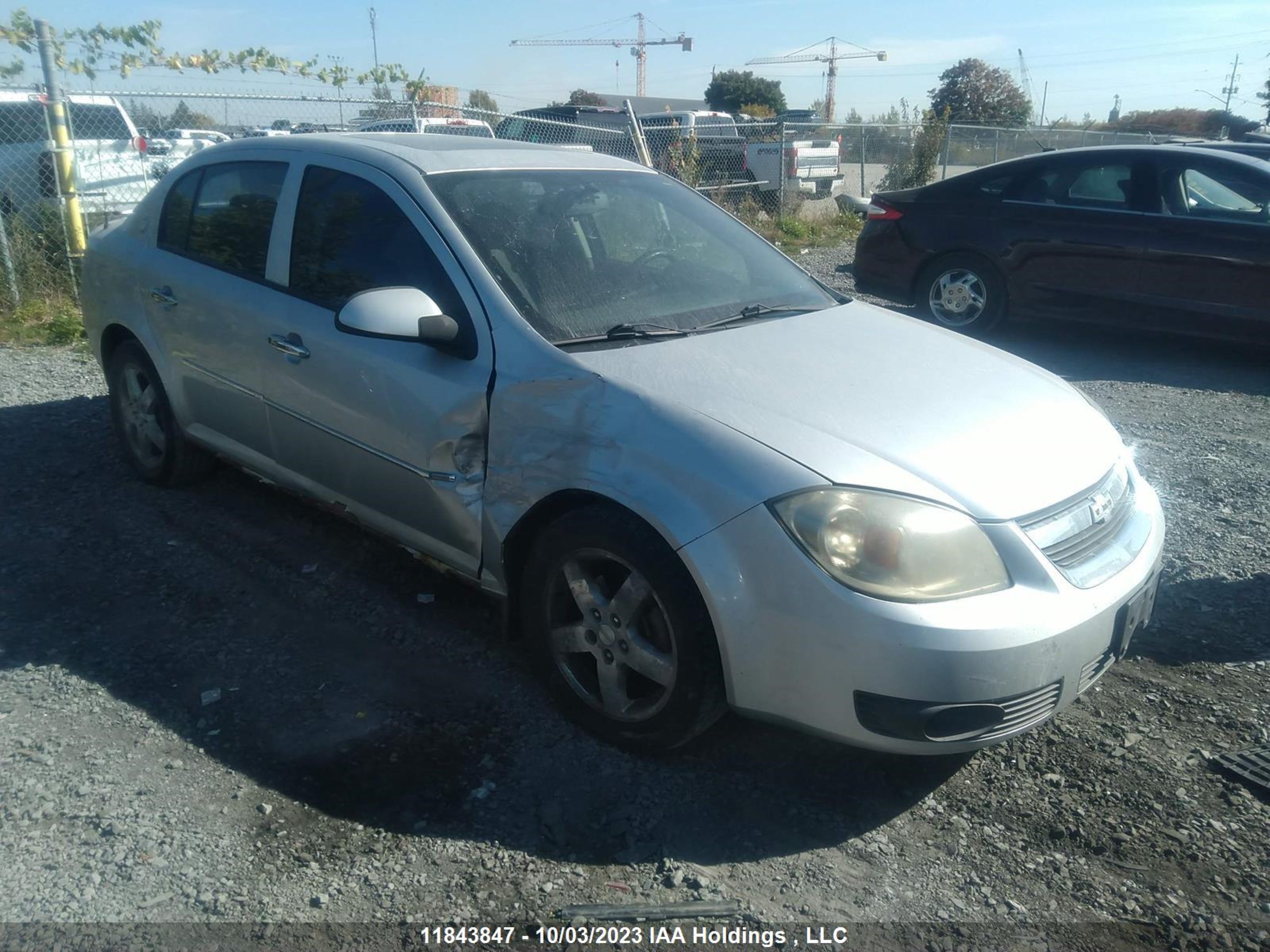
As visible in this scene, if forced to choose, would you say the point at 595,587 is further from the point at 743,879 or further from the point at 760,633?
the point at 743,879

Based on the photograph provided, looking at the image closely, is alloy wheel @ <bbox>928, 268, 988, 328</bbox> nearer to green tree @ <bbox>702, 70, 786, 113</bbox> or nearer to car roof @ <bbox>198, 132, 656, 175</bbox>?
car roof @ <bbox>198, 132, 656, 175</bbox>

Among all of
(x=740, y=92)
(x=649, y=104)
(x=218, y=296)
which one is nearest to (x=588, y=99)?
(x=649, y=104)

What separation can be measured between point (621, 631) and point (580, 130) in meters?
14.1

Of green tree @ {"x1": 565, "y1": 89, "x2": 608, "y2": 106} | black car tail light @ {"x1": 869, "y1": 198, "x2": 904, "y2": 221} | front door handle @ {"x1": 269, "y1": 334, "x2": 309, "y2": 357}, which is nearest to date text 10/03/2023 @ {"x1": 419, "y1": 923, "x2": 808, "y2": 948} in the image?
front door handle @ {"x1": 269, "y1": 334, "x2": 309, "y2": 357}

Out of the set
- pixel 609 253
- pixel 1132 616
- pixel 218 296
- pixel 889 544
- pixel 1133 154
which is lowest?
pixel 1132 616

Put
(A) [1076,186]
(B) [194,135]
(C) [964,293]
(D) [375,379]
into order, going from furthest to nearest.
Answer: (B) [194,135], (C) [964,293], (A) [1076,186], (D) [375,379]

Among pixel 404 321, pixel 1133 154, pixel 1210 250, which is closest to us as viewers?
pixel 404 321

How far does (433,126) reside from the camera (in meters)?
12.8

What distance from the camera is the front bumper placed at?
251 cm

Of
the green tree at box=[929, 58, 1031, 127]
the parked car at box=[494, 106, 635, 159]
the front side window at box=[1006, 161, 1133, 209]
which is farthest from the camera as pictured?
the green tree at box=[929, 58, 1031, 127]

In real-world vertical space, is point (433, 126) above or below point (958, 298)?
above

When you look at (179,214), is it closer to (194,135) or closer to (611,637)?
(611,637)

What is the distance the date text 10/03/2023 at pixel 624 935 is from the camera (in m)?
2.40

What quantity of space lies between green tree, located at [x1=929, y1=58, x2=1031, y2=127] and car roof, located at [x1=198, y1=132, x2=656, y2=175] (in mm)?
57205
